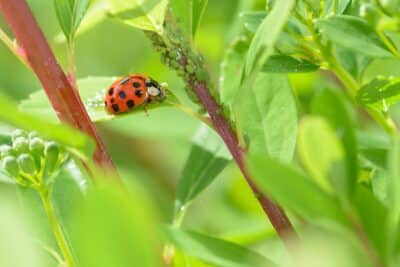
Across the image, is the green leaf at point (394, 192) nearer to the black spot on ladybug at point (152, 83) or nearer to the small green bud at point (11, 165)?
the small green bud at point (11, 165)

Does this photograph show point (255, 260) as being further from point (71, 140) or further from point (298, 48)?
point (298, 48)

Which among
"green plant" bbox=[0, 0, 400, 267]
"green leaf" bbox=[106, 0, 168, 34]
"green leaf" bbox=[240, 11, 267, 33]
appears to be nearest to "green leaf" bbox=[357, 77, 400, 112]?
"green plant" bbox=[0, 0, 400, 267]

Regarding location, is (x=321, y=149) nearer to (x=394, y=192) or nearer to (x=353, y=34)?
(x=394, y=192)

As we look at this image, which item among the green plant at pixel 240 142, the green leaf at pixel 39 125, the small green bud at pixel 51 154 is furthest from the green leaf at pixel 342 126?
the small green bud at pixel 51 154

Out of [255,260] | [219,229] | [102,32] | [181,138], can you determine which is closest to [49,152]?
[255,260]

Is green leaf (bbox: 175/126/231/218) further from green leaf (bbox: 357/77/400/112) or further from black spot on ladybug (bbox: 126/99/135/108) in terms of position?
green leaf (bbox: 357/77/400/112)
